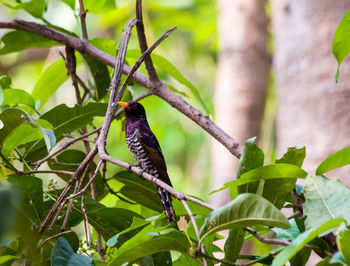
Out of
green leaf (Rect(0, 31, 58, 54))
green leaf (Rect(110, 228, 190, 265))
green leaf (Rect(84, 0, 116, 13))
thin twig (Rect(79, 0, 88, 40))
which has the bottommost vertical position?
green leaf (Rect(110, 228, 190, 265))

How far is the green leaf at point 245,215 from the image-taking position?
0.97m

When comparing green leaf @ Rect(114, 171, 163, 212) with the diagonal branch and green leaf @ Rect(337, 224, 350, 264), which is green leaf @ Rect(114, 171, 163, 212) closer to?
the diagonal branch

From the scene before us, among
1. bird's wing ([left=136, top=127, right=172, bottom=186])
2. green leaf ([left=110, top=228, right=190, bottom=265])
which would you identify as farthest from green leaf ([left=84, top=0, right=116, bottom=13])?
green leaf ([left=110, top=228, right=190, bottom=265])

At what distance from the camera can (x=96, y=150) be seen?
4.25 feet

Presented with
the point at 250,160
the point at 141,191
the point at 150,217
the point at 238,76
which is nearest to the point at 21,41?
the point at 141,191

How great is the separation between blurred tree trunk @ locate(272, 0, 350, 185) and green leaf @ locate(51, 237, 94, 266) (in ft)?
5.17

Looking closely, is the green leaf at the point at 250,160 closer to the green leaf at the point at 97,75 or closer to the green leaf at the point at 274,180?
the green leaf at the point at 274,180

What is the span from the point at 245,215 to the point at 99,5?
142 centimetres

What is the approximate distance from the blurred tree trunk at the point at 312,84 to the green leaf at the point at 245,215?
58.3 inches

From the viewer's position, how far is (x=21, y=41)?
1970 mm

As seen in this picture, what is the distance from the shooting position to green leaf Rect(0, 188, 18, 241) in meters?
0.49

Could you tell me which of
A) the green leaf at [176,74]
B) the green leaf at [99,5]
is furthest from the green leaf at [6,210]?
the green leaf at [99,5]

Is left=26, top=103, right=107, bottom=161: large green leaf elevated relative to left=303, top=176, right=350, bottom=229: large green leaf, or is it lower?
elevated

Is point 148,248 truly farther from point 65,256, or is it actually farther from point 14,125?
point 14,125
